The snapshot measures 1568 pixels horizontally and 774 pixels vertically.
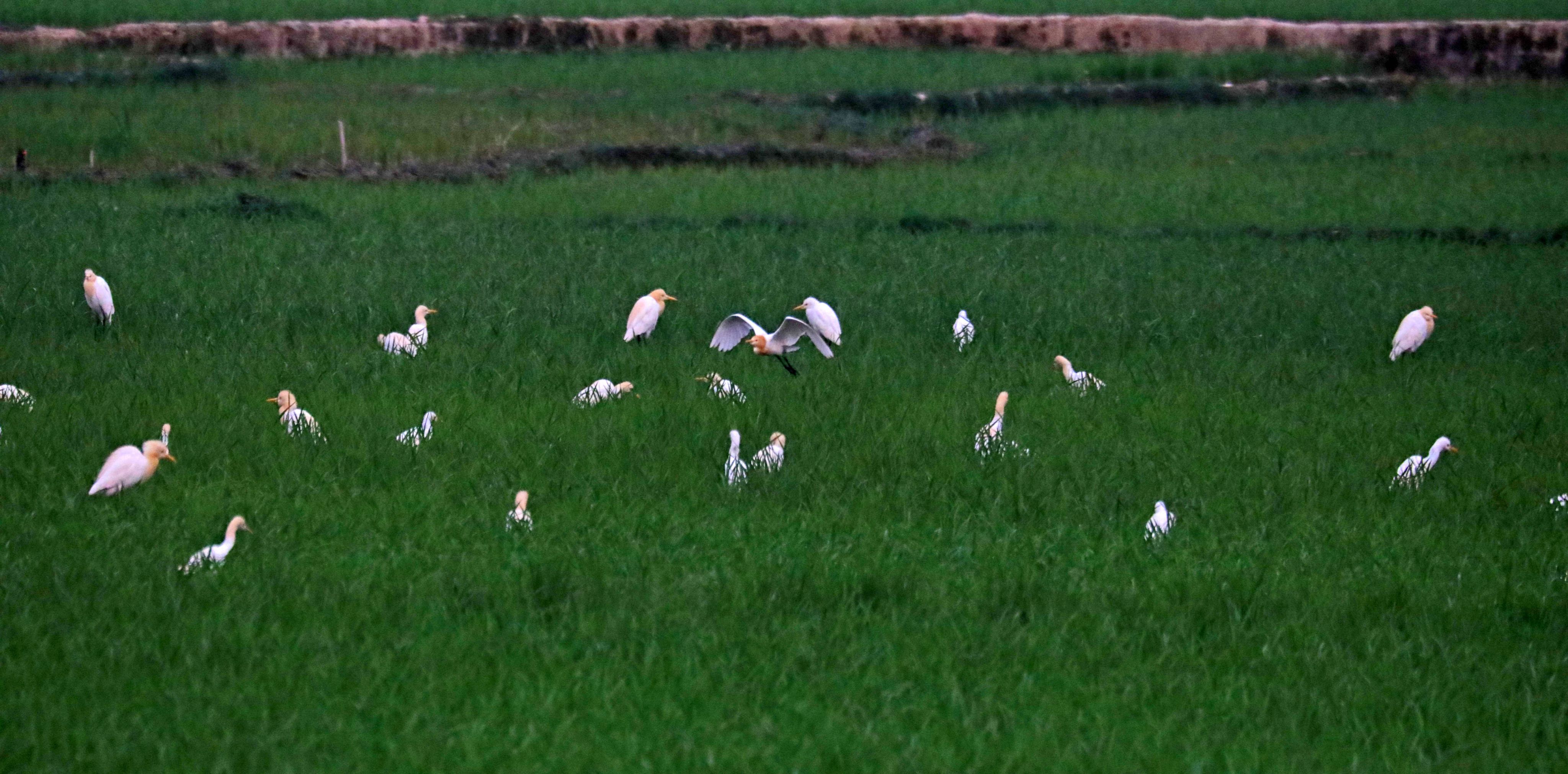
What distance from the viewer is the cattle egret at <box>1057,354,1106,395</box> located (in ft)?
32.9

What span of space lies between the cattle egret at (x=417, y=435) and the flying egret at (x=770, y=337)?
2111 millimetres

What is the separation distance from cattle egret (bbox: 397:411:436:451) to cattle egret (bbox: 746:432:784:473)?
1.64 meters

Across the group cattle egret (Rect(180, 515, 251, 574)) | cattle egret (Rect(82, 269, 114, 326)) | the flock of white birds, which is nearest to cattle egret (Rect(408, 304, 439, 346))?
the flock of white birds

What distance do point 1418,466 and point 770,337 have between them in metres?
3.81

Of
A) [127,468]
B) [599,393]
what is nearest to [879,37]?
[599,393]

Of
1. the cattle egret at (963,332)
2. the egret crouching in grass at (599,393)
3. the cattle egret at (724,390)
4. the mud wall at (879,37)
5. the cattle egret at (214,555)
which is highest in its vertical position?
the mud wall at (879,37)

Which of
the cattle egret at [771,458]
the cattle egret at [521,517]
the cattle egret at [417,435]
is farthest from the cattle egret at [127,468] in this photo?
the cattle egret at [771,458]

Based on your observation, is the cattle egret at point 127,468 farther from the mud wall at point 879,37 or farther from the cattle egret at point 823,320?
the mud wall at point 879,37

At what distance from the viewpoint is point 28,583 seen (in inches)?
230

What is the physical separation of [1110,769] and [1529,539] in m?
3.45

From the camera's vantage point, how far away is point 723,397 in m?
9.44

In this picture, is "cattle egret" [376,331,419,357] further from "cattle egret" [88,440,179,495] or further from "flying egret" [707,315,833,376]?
"cattle egret" [88,440,179,495]

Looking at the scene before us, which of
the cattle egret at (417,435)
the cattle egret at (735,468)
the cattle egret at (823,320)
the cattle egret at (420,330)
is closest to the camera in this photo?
the cattle egret at (735,468)

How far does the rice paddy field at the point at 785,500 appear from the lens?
498 centimetres
